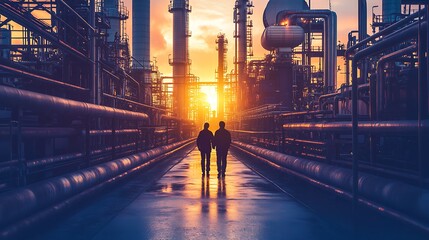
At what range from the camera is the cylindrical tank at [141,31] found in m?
60.2

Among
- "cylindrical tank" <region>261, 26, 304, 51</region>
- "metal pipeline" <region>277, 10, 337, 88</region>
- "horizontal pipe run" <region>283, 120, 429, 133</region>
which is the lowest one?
"horizontal pipe run" <region>283, 120, 429, 133</region>

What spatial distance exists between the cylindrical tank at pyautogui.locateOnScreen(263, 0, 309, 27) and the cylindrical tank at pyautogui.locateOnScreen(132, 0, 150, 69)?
611 inches

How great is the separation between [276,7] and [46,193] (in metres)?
44.3

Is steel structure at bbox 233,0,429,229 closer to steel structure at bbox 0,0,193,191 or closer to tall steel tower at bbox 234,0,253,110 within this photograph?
steel structure at bbox 0,0,193,191

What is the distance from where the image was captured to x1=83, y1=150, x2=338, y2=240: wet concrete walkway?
7992 millimetres

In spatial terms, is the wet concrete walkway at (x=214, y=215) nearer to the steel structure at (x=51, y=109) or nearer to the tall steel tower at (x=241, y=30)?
the steel structure at (x=51, y=109)

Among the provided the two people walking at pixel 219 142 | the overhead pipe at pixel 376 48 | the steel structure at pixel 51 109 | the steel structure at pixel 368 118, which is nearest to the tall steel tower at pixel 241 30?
the steel structure at pixel 368 118

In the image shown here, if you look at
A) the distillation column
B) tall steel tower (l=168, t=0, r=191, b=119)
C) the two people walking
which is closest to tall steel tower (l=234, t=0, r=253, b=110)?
tall steel tower (l=168, t=0, r=191, b=119)

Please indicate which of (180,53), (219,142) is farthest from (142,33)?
(219,142)

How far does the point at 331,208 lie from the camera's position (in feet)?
34.9

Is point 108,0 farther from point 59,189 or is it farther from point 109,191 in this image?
point 59,189

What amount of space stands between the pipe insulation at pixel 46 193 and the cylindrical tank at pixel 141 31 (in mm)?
47385

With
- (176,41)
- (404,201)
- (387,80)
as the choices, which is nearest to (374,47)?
(404,201)

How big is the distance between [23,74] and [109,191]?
16.1 feet
